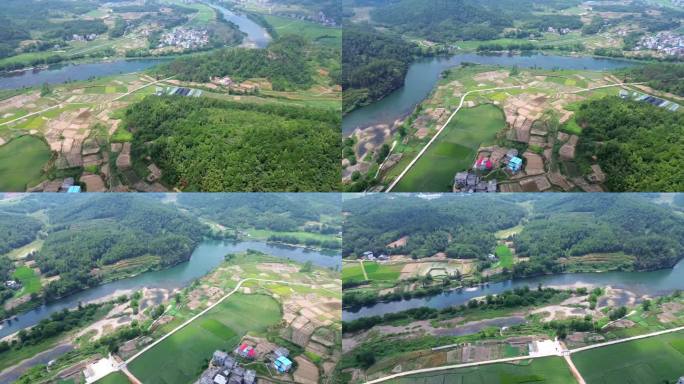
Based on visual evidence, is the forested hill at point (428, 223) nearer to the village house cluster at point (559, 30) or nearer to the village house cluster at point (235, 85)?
the village house cluster at point (235, 85)

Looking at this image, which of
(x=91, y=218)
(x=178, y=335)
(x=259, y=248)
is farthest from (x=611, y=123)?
(x=91, y=218)

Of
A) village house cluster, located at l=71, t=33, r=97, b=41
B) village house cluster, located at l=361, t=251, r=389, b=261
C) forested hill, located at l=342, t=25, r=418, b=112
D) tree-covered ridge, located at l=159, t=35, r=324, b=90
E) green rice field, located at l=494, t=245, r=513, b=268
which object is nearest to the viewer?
green rice field, located at l=494, t=245, r=513, b=268

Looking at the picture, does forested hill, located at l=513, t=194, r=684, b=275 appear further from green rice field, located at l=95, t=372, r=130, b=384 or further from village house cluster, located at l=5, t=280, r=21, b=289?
village house cluster, located at l=5, t=280, r=21, b=289

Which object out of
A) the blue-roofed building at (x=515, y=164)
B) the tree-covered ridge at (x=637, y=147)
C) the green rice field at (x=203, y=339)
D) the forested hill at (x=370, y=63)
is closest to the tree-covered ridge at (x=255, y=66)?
the forested hill at (x=370, y=63)

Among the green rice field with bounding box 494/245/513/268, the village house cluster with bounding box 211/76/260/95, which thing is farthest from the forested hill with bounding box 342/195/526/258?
the village house cluster with bounding box 211/76/260/95

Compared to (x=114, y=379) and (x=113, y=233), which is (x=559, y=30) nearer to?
(x=113, y=233)

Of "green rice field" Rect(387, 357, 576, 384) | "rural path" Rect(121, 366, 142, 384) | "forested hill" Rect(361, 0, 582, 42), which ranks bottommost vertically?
"rural path" Rect(121, 366, 142, 384)
